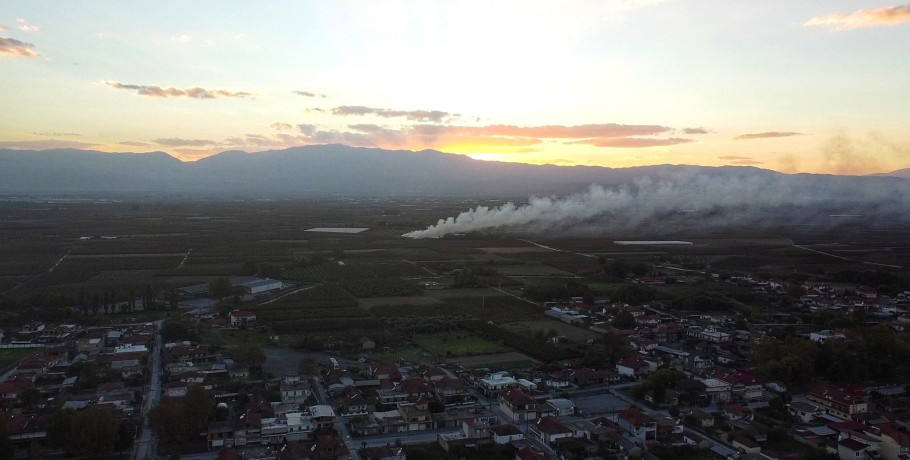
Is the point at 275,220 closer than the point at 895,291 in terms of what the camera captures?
No

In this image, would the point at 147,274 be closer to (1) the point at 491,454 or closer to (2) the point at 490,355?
(2) the point at 490,355

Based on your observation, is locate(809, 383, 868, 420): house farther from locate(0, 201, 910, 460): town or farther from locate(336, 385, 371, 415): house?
locate(336, 385, 371, 415): house

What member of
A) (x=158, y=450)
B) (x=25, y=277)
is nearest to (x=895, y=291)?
(x=158, y=450)

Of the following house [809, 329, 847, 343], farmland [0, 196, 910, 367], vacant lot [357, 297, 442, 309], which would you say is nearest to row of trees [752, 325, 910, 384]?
house [809, 329, 847, 343]

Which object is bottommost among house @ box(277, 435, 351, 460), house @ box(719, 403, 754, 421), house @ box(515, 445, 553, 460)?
house @ box(719, 403, 754, 421)

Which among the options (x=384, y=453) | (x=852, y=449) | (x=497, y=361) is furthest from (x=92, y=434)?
(x=852, y=449)

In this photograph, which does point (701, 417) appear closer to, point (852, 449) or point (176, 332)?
point (852, 449)

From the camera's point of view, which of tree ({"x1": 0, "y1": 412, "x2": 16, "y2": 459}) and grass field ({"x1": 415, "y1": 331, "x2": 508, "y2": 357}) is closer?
tree ({"x1": 0, "y1": 412, "x2": 16, "y2": 459})

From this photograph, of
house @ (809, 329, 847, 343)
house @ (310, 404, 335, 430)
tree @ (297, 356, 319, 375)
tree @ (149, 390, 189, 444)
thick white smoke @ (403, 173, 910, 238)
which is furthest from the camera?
thick white smoke @ (403, 173, 910, 238)
